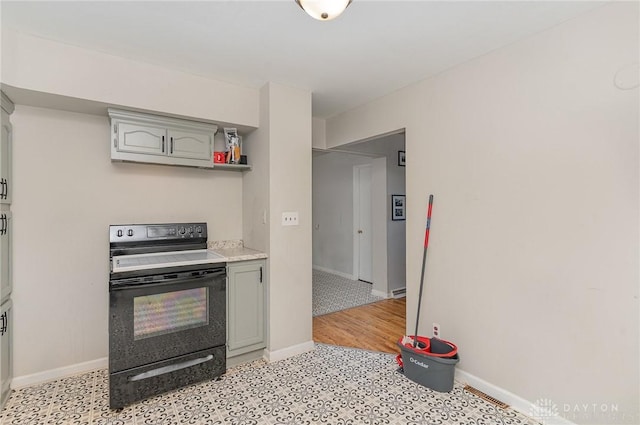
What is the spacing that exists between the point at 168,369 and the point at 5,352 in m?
1.13

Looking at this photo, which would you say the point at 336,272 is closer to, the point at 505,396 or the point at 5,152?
the point at 505,396

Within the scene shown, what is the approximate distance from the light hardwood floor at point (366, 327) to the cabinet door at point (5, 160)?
280cm

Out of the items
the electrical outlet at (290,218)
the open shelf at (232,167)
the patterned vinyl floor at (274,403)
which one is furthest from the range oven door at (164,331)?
the open shelf at (232,167)

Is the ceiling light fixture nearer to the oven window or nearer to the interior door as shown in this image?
the oven window

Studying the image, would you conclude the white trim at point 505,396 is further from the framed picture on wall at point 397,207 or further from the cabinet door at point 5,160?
the cabinet door at point 5,160

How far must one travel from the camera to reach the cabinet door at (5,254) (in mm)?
2168

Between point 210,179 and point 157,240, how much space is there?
0.78 metres

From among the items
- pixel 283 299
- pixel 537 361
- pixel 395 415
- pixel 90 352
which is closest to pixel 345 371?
pixel 395 415

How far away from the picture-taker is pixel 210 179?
317 cm

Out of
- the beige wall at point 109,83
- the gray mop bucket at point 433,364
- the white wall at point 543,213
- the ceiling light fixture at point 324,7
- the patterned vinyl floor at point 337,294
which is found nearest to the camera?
the ceiling light fixture at point 324,7

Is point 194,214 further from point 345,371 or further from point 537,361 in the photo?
point 537,361

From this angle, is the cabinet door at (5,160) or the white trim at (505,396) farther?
the cabinet door at (5,160)

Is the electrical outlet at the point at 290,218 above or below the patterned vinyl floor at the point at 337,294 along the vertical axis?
above

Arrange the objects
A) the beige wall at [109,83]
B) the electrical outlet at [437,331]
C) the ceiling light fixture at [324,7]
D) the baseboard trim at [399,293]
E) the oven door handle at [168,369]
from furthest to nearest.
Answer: the baseboard trim at [399,293]
the electrical outlet at [437,331]
the oven door handle at [168,369]
the beige wall at [109,83]
the ceiling light fixture at [324,7]
